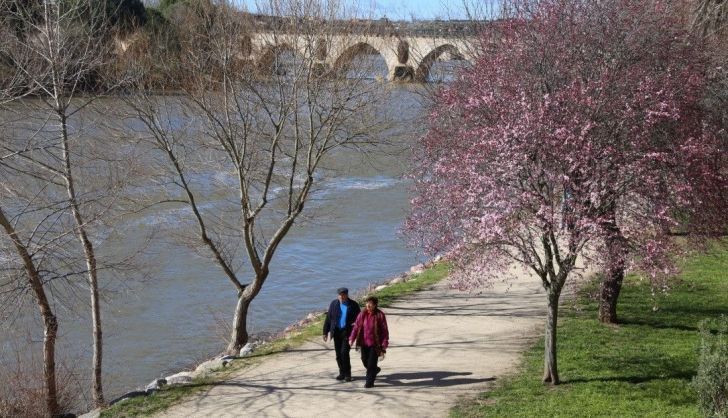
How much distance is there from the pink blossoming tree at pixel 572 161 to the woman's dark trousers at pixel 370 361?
1477 mm

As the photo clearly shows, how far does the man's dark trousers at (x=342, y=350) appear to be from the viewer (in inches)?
444

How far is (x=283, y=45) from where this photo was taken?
1519cm

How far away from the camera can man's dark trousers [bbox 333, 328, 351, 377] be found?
11.3 metres

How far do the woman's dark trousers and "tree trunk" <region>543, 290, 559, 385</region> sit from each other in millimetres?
2210

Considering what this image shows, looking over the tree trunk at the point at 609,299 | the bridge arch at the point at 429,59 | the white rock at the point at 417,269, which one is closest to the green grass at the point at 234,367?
the white rock at the point at 417,269

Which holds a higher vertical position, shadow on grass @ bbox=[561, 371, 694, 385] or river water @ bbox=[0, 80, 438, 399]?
shadow on grass @ bbox=[561, 371, 694, 385]

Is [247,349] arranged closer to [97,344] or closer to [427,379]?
[97,344]

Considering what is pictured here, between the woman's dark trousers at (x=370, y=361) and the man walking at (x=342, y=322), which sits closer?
the woman's dark trousers at (x=370, y=361)

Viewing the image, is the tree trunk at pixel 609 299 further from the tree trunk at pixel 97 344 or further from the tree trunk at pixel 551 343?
the tree trunk at pixel 97 344

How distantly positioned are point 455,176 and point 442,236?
0.86 metres

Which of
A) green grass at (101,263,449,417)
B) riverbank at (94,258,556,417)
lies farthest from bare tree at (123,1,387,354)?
riverbank at (94,258,556,417)

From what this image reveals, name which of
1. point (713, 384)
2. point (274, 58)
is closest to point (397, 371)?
point (713, 384)

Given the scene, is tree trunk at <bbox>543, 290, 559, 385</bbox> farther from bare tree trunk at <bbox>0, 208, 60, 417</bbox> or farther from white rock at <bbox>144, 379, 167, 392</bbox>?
bare tree trunk at <bbox>0, 208, 60, 417</bbox>

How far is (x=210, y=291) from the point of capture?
19.9m
